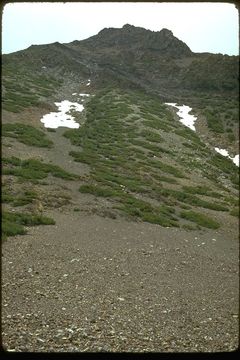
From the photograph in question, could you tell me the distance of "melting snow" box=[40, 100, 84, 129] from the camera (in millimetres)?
70688

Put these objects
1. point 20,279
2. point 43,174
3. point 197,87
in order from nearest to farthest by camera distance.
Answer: point 20,279, point 43,174, point 197,87

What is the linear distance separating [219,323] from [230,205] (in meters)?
28.7

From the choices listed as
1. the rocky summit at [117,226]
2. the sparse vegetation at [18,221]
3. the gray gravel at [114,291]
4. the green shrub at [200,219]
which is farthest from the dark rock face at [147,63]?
the gray gravel at [114,291]

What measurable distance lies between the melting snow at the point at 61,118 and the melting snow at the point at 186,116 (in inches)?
833

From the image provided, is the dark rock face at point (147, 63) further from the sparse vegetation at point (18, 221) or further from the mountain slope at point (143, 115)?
the sparse vegetation at point (18, 221)

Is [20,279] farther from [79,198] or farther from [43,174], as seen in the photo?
[43,174]

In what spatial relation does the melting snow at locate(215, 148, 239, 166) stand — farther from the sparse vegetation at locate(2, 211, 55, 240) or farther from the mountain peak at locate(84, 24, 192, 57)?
the mountain peak at locate(84, 24, 192, 57)

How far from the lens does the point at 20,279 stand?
17.6 m

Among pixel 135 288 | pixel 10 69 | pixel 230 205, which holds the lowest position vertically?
pixel 230 205

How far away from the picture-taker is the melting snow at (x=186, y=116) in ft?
296

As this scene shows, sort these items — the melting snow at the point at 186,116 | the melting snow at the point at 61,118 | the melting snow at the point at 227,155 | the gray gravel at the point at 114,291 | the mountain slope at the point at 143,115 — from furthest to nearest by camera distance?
the melting snow at the point at 186,116 < the melting snow at the point at 61,118 < the melting snow at the point at 227,155 < the mountain slope at the point at 143,115 < the gray gravel at the point at 114,291

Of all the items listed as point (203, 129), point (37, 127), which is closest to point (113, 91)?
point (203, 129)

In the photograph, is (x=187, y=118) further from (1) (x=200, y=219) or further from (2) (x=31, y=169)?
(1) (x=200, y=219)

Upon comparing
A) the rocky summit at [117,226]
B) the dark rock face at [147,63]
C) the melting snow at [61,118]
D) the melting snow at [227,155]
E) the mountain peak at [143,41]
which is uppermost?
the mountain peak at [143,41]
